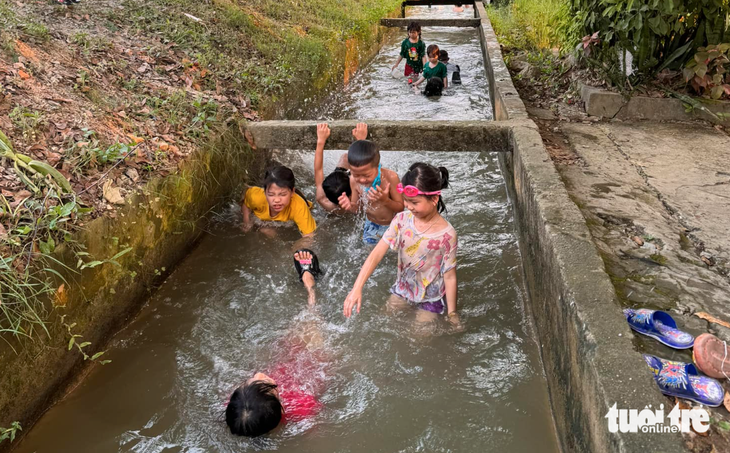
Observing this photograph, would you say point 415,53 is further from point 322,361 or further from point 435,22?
point 322,361

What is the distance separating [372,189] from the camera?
3.93 m

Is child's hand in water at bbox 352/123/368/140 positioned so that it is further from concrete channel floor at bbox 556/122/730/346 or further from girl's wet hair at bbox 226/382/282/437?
girl's wet hair at bbox 226/382/282/437

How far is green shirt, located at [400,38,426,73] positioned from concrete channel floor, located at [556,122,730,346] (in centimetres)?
442

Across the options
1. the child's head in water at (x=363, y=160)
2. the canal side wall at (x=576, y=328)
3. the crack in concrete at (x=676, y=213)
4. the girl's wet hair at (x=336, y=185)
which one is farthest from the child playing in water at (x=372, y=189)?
the crack in concrete at (x=676, y=213)

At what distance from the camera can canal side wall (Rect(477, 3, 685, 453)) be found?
187 centimetres

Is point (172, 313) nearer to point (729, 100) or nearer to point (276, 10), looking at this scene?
point (729, 100)

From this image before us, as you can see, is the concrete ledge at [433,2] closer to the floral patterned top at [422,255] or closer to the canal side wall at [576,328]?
the canal side wall at [576,328]

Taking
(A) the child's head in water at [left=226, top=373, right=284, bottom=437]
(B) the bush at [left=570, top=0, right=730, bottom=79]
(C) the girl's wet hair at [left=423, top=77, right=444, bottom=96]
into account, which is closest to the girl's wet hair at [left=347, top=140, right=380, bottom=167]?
(A) the child's head in water at [left=226, top=373, right=284, bottom=437]

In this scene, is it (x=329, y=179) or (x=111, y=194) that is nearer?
(x=111, y=194)

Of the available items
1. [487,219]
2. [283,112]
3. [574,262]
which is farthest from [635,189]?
[283,112]

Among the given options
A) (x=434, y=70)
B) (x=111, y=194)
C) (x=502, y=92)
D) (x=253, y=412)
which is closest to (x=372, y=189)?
(x=111, y=194)

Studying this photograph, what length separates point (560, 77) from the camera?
6.72m

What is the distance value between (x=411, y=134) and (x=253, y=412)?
309 centimetres

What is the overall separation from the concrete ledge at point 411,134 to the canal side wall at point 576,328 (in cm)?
80
